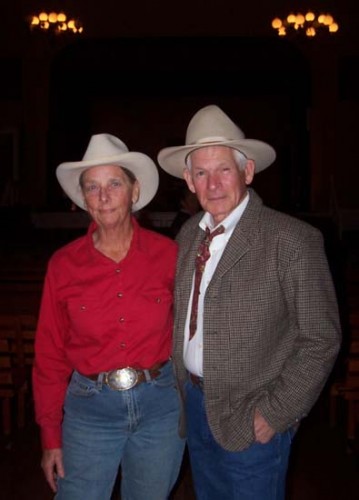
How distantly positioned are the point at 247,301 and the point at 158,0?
13704mm

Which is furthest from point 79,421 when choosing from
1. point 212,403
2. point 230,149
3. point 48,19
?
point 48,19

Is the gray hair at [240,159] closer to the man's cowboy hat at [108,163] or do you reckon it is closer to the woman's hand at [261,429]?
the man's cowboy hat at [108,163]

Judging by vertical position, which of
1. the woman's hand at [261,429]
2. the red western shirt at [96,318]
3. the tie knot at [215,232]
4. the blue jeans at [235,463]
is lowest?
the blue jeans at [235,463]

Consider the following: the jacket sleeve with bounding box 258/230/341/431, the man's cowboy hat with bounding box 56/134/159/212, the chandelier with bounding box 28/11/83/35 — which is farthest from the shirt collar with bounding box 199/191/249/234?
the chandelier with bounding box 28/11/83/35

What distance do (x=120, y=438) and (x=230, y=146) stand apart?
985mm

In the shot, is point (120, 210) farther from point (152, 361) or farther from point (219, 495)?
point (219, 495)

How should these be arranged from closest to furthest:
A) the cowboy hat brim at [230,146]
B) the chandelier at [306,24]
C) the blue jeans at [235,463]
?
the blue jeans at [235,463] < the cowboy hat brim at [230,146] < the chandelier at [306,24]

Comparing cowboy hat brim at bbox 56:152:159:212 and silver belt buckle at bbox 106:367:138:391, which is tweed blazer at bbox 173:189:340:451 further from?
cowboy hat brim at bbox 56:152:159:212

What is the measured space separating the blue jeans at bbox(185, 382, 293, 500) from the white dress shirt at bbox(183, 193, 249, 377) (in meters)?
0.10

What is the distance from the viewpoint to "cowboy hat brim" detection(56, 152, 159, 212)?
2021mm

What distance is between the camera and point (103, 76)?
53.3 feet

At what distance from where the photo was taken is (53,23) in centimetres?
1261

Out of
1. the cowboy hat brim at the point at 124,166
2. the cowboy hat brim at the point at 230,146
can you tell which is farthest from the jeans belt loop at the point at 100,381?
the cowboy hat brim at the point at 230,146

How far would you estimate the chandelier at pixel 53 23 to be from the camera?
488 inches
